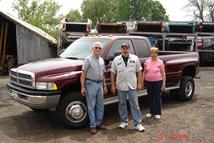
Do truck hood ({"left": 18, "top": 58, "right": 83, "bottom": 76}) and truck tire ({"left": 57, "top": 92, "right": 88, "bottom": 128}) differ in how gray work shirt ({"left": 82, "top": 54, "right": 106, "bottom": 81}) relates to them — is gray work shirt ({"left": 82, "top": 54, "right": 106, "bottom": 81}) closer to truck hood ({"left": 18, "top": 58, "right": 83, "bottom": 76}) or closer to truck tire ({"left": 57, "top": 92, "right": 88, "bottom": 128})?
truck hood ({"left": 18, "top": 58, "right": 83, "bottom": 76})

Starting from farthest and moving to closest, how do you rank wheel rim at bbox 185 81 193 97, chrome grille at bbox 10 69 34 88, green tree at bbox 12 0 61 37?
green tree at bbox 12 0 61 37 < wheel rim at bbox 185 81 193 97 < chrome grille at bbox 10 69 34 88

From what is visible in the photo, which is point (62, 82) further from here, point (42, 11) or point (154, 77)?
point (42, 11)

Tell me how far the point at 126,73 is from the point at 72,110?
Answer: 1.34 metres

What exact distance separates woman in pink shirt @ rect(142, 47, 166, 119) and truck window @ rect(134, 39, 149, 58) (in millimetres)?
719

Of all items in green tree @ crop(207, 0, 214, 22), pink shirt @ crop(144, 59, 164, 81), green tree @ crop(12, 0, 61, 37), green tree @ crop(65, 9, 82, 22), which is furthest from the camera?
green tree @ crop(65, 9, 82, 22)

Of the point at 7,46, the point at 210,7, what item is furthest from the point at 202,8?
the point at 7,46

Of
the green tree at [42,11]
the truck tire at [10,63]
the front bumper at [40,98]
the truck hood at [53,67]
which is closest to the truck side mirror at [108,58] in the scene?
the truck hood at [53,67]

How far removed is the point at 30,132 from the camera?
6707mm

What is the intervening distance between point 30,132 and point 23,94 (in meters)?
0.78

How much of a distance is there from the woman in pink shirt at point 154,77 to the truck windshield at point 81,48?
1.09 metres

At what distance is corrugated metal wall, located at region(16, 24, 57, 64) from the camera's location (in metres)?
17.8

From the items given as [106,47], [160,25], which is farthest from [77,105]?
[160,25]

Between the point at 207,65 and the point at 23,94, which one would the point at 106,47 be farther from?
the point at 207,65

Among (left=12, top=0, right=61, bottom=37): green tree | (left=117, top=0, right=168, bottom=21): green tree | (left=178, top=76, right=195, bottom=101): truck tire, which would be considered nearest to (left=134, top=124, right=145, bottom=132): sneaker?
(left=178, top=76, right=195, bottom=101): truck tire
